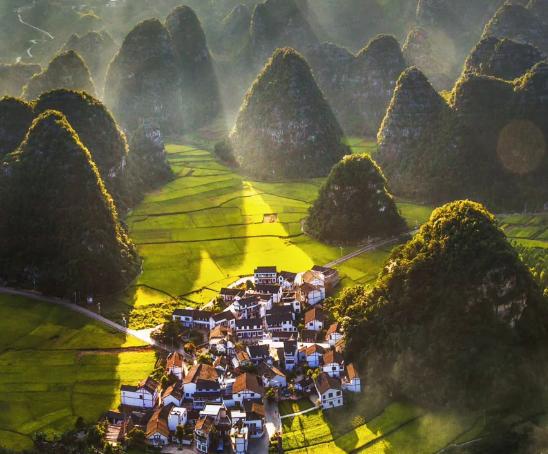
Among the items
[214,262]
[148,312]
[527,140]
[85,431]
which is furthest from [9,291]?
[527,140]

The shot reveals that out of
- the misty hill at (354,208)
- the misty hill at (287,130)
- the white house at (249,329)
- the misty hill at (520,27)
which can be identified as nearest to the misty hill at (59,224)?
the white house at (249,329)

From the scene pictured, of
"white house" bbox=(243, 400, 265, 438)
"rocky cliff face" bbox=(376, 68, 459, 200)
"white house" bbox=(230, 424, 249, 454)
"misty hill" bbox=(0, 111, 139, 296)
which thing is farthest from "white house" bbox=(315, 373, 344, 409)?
"rocky cliff face" bbox=(376, 68, 459, 200)

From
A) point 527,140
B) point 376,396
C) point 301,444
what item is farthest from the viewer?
point 527,140

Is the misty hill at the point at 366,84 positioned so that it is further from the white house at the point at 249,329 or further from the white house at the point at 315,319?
the white house at the point at 249,329

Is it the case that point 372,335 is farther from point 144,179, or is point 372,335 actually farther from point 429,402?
point 144,179

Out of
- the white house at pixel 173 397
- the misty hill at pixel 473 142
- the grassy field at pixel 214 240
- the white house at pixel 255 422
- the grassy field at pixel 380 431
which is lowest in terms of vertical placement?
the grassy field at pixel 380 431
